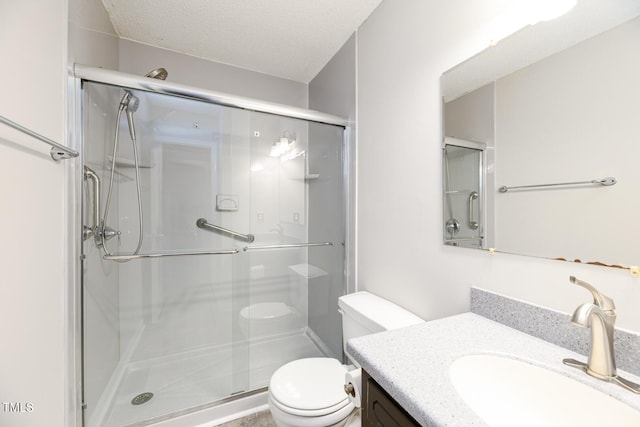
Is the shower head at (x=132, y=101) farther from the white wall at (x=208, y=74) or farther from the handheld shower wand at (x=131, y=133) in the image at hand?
the white wall at (x=208, y=74)

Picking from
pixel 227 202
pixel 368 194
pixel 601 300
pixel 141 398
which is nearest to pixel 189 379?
pixel 141 398

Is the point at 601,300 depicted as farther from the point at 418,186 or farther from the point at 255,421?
the point at 255,421

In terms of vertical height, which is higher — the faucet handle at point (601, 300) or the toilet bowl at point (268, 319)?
the faucet handle at point (601, 300)

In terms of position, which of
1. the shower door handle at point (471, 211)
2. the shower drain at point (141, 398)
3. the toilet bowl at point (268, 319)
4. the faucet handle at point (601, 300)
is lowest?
the shower drain at point (141, 398)

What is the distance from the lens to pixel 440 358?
620mm

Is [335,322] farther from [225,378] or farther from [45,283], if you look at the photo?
[45,283]

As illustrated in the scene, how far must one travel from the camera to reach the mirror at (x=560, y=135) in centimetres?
59

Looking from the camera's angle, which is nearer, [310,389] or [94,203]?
[310,389]

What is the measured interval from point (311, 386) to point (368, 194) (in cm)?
106

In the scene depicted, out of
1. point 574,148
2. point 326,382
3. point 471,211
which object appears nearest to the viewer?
point 574,148

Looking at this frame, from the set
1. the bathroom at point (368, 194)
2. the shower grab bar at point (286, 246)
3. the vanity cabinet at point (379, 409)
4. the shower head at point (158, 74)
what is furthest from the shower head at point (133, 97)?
the vanity cabinet at point (379, 409)

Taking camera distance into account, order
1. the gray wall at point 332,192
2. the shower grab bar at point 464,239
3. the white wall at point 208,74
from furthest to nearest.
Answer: the white wall at point 208,74 < the gray wall at point 332,192 < the shower grab bar at point 464,239

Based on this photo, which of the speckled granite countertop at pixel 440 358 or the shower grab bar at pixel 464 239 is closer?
the speckled granite countertop at pixel 440 358

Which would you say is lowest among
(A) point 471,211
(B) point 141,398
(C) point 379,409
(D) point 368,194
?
(B) point 141,398
